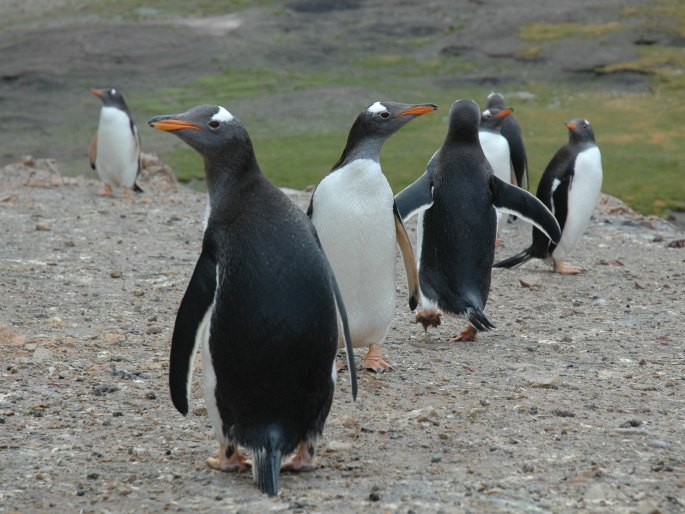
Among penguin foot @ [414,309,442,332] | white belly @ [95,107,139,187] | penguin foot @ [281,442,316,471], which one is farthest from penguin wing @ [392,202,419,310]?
white belly @ [95,107,139,187]

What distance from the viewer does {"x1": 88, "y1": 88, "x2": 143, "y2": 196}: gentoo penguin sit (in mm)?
12273

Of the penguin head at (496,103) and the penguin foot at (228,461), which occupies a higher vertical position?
the penguin foot at (228,461)

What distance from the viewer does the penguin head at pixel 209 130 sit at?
12.6 feet

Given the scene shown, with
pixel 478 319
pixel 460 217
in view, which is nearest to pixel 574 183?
pixel 460 217

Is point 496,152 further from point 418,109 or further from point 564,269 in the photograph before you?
point 418,109

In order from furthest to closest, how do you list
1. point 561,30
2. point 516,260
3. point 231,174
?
point 561,30 < point 516,260 < point 231,174

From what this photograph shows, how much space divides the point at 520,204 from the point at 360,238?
164 cm

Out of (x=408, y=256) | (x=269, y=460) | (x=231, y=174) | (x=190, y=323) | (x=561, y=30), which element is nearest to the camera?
(x=269, y=460)

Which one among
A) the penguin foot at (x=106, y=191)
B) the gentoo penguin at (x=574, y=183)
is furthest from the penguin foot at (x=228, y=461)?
the penguin foot at (x=106, y=191)

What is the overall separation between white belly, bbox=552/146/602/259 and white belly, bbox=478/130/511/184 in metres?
0.86

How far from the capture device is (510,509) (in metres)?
3.22

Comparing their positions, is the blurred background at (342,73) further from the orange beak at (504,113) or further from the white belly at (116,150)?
the orange beak at (504,113)

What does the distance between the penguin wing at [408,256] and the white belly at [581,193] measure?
398 centimetres

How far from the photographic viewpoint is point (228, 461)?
3.71 metres
